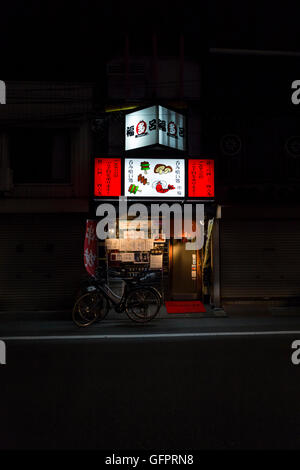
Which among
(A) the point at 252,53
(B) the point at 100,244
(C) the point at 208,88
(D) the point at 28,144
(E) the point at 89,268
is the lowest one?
(E) the point at 89,268

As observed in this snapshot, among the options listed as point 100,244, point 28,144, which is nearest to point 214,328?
point 100,244

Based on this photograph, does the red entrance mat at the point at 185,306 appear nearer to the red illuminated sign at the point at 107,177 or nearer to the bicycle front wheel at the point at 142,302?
the bicycle front wheel at the point at 142,302

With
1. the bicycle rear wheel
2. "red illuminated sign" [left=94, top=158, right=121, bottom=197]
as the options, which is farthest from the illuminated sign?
the bicycle rear wheel

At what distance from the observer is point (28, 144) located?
513 inches

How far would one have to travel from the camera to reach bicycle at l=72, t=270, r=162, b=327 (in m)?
A: 9.69

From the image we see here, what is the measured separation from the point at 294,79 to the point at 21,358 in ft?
50.1

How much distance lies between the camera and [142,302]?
9.82 m

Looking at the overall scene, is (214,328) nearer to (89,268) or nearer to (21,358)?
(89,268)

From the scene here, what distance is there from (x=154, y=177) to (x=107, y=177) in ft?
6.08

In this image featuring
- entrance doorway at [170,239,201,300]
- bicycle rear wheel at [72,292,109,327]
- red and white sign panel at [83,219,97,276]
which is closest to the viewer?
bicycle rear wheel at [72,292,109,327]

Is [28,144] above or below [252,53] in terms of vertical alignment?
below

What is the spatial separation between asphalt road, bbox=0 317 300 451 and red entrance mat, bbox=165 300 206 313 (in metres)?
3.30

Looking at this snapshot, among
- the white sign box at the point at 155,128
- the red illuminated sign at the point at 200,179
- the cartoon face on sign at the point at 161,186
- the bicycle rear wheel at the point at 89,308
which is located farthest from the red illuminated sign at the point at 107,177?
the bicycle rear wheel at the point at 89,308

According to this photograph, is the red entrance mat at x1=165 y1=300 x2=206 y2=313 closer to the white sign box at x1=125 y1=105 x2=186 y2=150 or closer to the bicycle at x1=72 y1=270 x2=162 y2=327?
the bicycle at x1=72 y1=270 x2=162 y2=327
